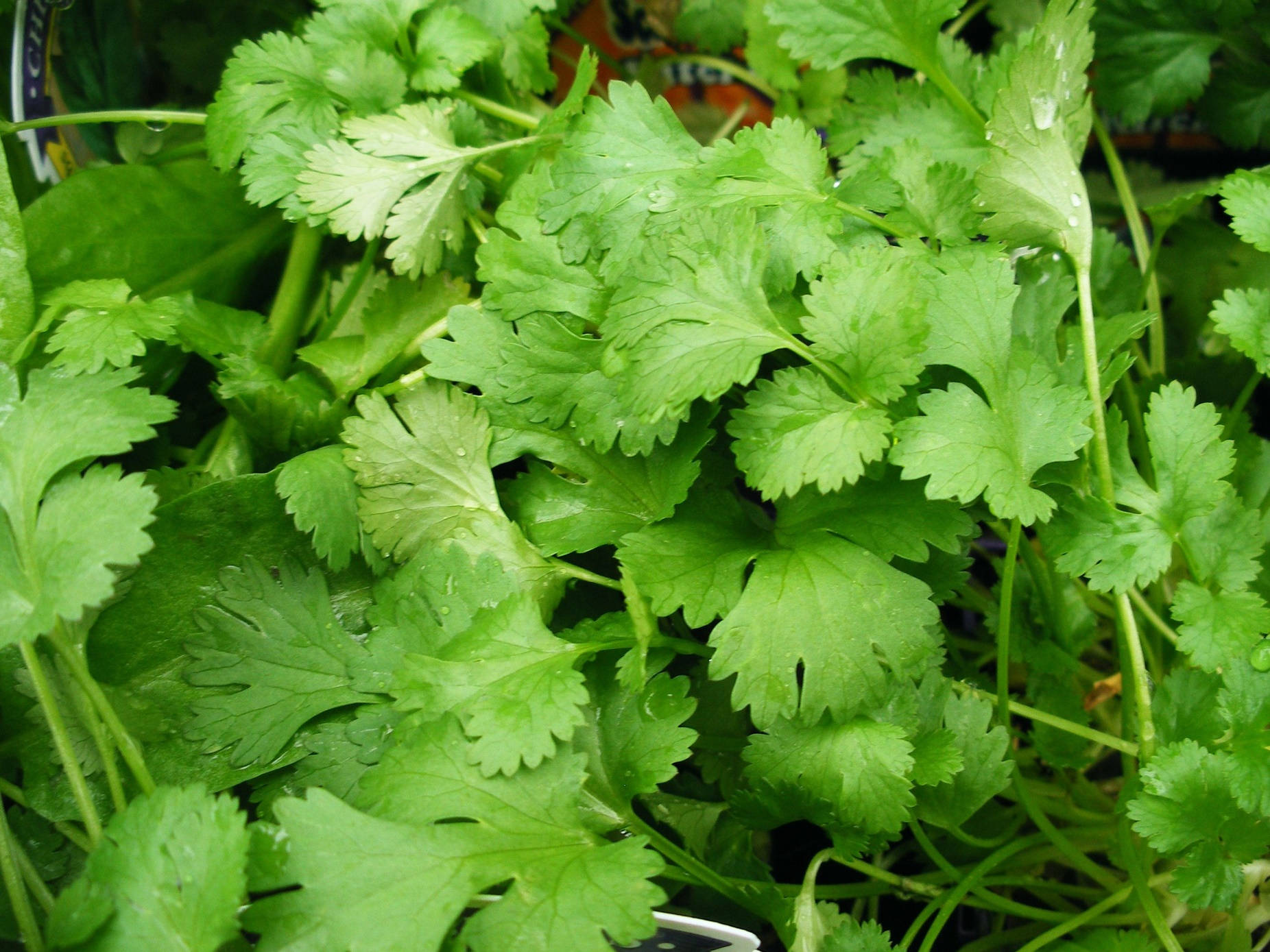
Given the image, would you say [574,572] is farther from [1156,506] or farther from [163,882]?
[1156,506]

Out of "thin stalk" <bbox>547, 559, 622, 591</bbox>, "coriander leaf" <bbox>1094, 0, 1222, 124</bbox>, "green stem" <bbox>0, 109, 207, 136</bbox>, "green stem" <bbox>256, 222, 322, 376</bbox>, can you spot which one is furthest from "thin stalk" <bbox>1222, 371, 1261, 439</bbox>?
"green stem" <bbox>0, 109, 207, 136</bbox>

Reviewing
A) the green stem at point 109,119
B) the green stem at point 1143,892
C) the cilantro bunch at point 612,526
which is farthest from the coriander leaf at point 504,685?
the green stem at point 109,119

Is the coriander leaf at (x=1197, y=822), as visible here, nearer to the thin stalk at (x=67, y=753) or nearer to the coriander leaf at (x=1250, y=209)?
the coriander leaf at (x=1250, y=209)

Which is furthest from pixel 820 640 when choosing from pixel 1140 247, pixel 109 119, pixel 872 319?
pixel 109 119

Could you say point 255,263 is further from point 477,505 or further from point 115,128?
point 477,505

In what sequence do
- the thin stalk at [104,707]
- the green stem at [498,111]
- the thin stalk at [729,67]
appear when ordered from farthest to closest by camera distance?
the thin stalk at [729,67] < the green stem at [498,111] < the thin stalk at [104,707]

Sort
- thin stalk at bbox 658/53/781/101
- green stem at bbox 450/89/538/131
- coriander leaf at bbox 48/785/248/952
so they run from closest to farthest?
1. coriander leaf at bbox 48/785/248/952
2. green stem at bbox 450/89/538/131
3. thin stalk at bbox 658/53/781/101

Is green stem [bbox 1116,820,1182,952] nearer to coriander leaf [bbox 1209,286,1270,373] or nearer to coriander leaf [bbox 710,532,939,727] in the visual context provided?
coriander leaf [bbox 710,532,939,727]

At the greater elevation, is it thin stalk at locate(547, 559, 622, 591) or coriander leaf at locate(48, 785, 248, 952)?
thin stalk at locate(547, 559, 622, 591)
